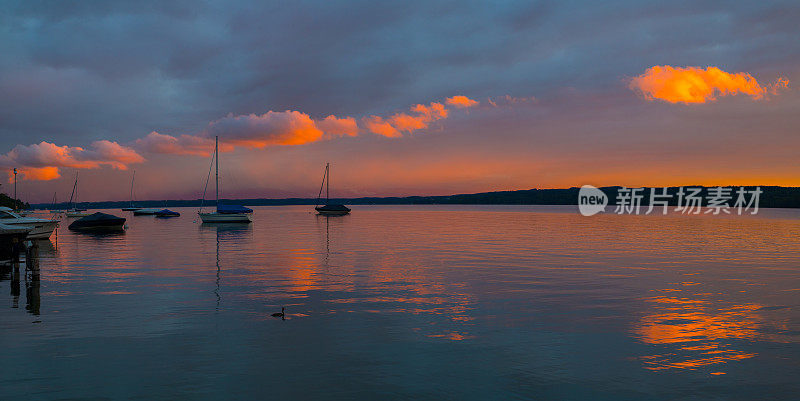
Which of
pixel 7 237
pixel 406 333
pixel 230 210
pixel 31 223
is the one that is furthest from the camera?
pixel 230 210

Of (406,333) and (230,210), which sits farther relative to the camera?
(230,210)

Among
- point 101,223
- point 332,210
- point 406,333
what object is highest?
point 332,210

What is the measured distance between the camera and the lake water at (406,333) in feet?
35.6

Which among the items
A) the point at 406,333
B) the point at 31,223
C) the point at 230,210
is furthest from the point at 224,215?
the point at 406,333

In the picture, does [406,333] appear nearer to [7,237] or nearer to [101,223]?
[7,237]

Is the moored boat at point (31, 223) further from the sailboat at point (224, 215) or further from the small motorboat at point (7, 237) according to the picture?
the sailboat at point (224, 215)

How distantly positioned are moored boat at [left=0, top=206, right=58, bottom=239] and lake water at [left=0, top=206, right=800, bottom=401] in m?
23.4

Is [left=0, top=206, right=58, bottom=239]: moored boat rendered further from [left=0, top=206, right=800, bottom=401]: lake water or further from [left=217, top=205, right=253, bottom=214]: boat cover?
[left=217, top=205, right=253, bottom=214]: boat cover

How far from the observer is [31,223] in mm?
50906

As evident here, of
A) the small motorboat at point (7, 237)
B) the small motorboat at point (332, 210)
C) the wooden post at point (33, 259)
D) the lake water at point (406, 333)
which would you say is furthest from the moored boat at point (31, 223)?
the small motorboat at point (332, 210)

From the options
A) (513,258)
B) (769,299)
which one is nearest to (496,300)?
(769,299)

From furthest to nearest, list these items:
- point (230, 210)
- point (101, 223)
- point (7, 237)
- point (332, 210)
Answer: point (332, 210) → point (230, 210) → point (101, 223) → point (7, 237)

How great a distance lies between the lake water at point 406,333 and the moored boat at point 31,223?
23443 mm

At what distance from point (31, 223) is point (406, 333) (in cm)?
5081
